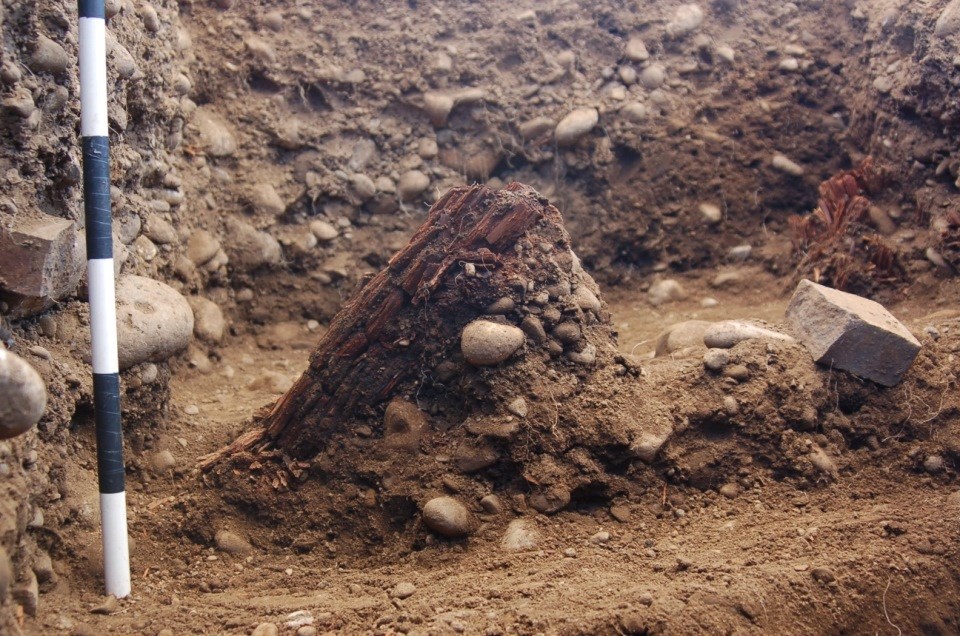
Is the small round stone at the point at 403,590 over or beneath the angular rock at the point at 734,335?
beneath

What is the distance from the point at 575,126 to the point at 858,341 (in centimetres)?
239

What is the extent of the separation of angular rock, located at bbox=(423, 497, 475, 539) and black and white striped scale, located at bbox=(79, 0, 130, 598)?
960 millimetres

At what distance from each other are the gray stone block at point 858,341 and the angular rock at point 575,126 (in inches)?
83.4

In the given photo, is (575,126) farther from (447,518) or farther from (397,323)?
(447,518)

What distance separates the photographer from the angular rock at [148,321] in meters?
3.42

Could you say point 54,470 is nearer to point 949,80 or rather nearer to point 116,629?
point 116,629

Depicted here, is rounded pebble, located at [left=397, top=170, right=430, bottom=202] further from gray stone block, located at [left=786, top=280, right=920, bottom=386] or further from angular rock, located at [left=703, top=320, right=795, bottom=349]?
gray stone block, located at [left=786, top=280, right=920, bottom=386]

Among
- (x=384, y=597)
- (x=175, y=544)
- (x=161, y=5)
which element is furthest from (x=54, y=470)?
(x=161, y=5)

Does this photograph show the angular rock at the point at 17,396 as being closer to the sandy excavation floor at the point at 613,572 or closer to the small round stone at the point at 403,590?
the sandy excavation floor at the point at 613,572

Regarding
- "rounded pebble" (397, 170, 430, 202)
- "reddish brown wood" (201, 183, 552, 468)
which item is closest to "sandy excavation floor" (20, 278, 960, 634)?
"reddish brown wood" (201, 183, 552, 468)

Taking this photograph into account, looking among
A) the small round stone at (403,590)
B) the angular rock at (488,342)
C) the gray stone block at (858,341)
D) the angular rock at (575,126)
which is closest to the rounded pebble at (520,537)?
the small round stone at (403,590)

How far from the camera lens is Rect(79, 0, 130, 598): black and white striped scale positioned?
2.81m

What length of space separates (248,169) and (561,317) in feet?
7.70

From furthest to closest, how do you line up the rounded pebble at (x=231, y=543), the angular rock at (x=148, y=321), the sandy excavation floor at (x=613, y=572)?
the angular rock at (x=148, y=321)
the rounded pebble at (x=231, y=543)
the sandy excavation floor at (x=613, y=572)
